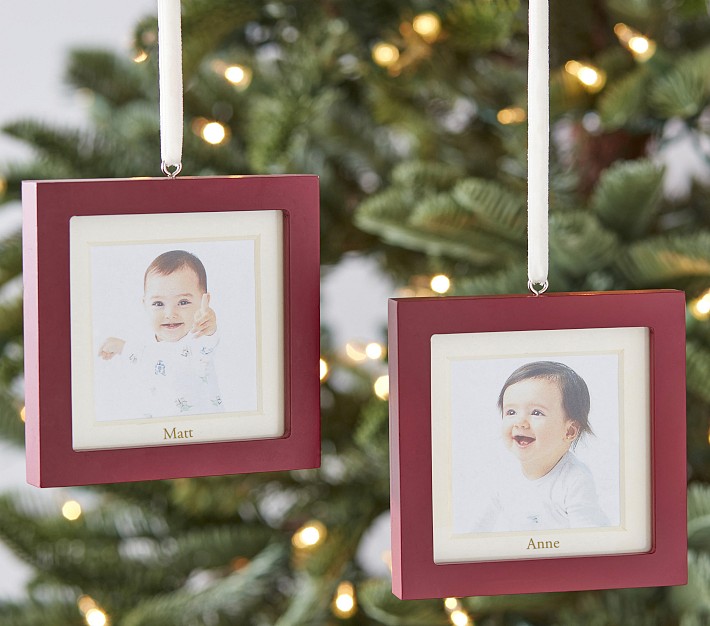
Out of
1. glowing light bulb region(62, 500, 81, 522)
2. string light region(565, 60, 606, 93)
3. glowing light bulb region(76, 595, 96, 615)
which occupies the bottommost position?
glowing light bulb region(76, 595, 96, 615)

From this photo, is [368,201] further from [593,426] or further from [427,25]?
[593,426]

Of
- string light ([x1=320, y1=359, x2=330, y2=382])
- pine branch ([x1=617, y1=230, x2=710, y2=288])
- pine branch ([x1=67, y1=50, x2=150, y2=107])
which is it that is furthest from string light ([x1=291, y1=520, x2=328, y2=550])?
pine branch ([x1=67, y1=50, x2=150, y2=107])

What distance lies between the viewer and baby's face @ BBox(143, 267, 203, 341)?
1.80ft

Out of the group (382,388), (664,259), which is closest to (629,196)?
(664,259)

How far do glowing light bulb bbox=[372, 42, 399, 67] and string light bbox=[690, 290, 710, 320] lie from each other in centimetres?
33

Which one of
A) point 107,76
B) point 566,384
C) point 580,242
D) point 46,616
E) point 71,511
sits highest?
point 107,76

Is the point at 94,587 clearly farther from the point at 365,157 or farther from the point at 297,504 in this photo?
the point at 365,157

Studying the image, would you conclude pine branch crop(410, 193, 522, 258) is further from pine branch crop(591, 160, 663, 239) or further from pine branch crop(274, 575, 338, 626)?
pine branch crop(274, 575, 338, 626)

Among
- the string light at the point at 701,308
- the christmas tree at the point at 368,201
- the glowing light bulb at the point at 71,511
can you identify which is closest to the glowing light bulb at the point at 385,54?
the christmas tree at the point at 368,201

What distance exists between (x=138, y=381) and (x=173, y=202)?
0.10 meters

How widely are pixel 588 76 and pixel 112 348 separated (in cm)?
50

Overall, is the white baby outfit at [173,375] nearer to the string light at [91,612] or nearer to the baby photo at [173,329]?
the baby photo at [173,329]

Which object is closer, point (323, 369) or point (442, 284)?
point (442, 284)

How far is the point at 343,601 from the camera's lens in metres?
0.98
